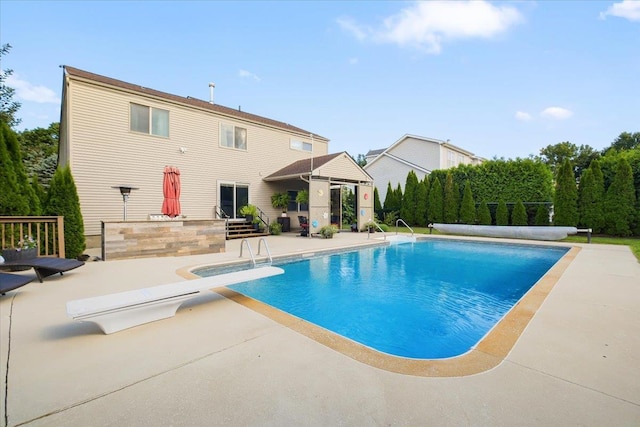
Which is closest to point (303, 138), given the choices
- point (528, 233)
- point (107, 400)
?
point (528, 233)

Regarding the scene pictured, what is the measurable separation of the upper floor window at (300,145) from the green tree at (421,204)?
7511mm

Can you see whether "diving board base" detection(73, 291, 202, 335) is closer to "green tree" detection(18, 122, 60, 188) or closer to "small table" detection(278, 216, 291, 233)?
"small table" detection(278, 216, 291, 233)

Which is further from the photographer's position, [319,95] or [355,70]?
[319,95]

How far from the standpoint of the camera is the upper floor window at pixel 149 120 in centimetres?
1084

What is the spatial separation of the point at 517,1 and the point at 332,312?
11.0 metres

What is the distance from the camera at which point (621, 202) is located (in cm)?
1207

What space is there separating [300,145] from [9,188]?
39.3ft

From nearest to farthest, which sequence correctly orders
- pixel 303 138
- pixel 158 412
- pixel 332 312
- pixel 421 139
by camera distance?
pixel 158 412
pixel 332 312
pixel 303 138
pixel 421 139

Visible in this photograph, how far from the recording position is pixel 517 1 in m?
9.01

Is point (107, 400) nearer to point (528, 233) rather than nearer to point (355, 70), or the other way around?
point (528, 233)

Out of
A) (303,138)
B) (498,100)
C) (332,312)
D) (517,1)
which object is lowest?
(332,312)

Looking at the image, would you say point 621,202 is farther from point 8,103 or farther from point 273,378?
point 8,103

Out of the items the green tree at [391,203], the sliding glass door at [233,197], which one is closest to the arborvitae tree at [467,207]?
the green tree at [391,203]

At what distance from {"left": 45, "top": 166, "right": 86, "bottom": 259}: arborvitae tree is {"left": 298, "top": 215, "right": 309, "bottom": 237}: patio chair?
8.11 meters
